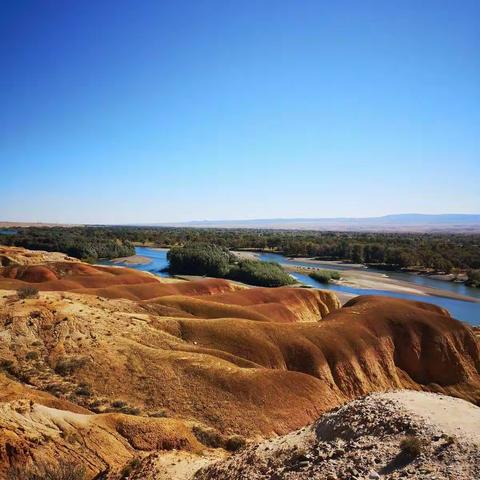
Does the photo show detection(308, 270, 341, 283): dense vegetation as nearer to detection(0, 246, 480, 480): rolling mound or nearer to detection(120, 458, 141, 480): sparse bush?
detection(0, 246, 480, 480): rolling mound

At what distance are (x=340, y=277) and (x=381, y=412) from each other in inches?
2820

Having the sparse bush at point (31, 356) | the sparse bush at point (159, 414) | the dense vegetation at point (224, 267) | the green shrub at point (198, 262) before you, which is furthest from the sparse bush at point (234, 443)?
the green shrub at point (198, 262)

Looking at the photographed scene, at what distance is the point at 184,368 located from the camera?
22.4m

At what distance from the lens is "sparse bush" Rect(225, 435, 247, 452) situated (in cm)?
1767

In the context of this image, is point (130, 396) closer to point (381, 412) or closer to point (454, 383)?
point (381, 412)

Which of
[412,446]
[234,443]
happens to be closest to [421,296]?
[234,443]

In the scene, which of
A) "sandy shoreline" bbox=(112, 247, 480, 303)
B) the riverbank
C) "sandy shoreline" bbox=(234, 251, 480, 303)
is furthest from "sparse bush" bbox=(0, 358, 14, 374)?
the riverbank

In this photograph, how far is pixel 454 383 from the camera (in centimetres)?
3556

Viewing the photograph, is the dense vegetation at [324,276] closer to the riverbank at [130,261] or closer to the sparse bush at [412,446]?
the riverbank at [130,261]

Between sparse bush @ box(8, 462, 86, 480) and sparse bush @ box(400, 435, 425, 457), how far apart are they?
9.40 meters

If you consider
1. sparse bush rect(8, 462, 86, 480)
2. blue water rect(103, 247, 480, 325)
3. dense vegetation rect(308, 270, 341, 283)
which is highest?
sparse bush rect(8, 462, 86, 480)

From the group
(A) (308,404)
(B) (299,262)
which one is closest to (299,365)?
(A) (308,404)

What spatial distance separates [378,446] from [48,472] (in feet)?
31.9

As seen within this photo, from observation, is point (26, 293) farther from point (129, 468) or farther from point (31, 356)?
point (129, 468)
